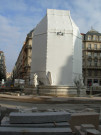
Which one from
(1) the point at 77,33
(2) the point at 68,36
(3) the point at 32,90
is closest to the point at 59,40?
(2) the point at 68,36

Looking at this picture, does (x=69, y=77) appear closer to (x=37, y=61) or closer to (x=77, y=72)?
(x=77, y=72)

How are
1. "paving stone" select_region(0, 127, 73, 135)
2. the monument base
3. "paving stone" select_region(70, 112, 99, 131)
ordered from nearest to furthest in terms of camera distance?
"paving stone" select_region(0, 127, 73, 135)
"paving stone" select_region(70, 112, 99, 131)
the monument base

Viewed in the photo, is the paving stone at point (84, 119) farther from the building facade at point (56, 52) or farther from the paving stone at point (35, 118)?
the building facade at point (56, 52)

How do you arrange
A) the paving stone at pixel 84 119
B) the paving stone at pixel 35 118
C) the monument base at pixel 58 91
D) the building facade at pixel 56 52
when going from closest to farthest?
the paving stone at pixel 35 118 → the paving stone at pixel 84 119 → the monument base at pixel 58 91 → the building facade at pixel 56 52

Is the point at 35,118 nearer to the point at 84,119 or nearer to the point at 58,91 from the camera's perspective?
the point at 84,119

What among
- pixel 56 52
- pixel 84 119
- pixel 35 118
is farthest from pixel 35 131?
pixel 56 52

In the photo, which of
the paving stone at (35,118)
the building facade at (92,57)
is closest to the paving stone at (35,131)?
the paving stone at (35,118)

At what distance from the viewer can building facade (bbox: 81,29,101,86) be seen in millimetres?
56156

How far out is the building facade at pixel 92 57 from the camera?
5616cm

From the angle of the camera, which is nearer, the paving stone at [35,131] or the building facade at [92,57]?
the paving stone at [35,131]

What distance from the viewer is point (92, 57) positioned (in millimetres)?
57281

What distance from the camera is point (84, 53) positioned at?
187 feet

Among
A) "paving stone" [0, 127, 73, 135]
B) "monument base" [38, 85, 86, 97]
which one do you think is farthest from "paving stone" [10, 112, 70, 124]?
"monument base" [38, 85, 86, 97]

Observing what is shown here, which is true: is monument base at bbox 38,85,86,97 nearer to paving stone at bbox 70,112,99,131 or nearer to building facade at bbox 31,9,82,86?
building facade at bbox 31,9,82,86
